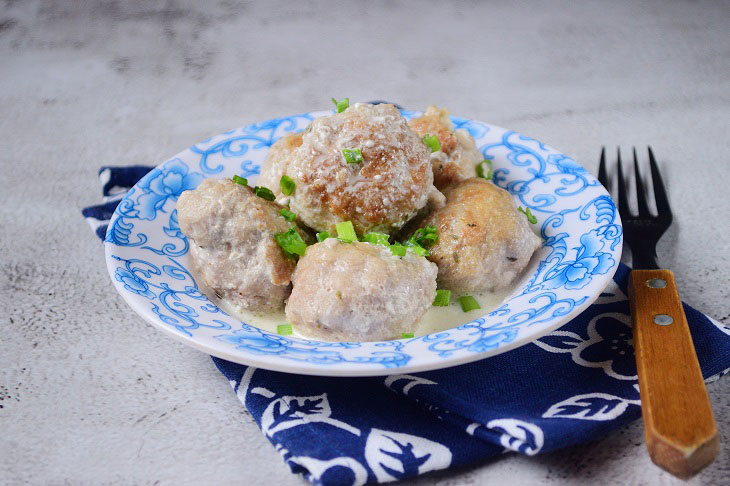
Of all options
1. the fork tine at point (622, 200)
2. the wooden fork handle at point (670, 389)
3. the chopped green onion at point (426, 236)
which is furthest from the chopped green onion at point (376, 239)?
the fork tine at point (622, 200)

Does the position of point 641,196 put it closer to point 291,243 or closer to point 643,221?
point 643,221

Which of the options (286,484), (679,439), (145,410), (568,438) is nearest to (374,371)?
(286,484)

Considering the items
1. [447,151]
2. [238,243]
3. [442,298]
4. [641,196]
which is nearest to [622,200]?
[641,196]

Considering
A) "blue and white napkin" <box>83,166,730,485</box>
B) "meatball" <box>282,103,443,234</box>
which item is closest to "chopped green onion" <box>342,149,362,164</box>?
"meatball" <box>282,103,443,234</box>

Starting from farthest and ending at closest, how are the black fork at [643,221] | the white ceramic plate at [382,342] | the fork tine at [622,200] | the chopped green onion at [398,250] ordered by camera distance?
1. the fork tine at [622,200]
2. the black fork at [643,221]
3. the chopped green onion at [398,250]
4. the white ceramic plate at [382,342]

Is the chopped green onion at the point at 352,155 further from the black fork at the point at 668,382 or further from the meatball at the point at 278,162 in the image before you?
the black fork at the point at 668,382

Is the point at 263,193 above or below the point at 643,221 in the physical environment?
above
